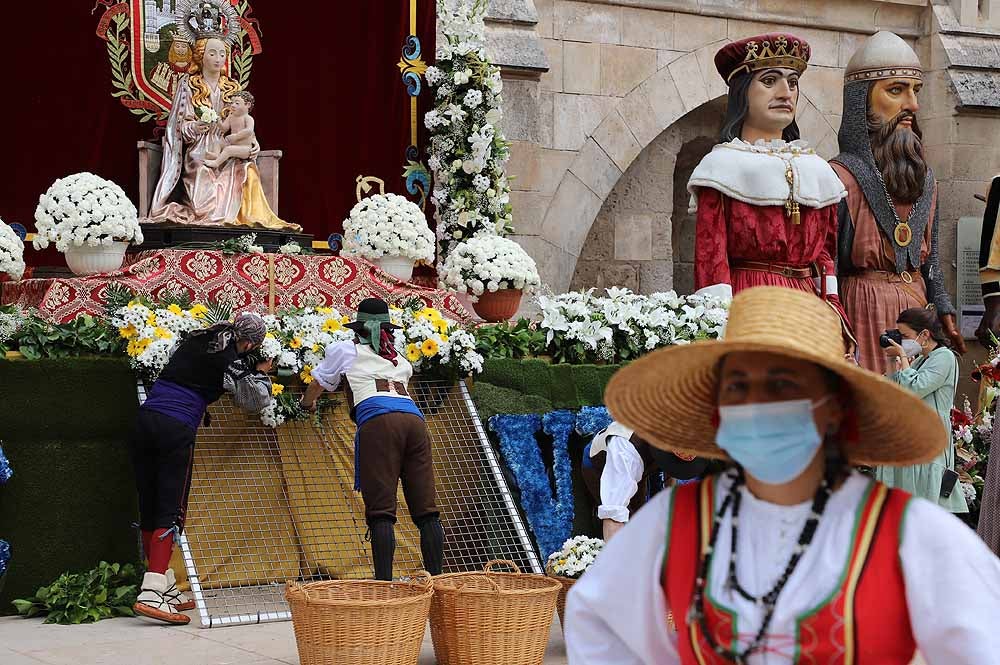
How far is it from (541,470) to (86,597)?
88.0 inches

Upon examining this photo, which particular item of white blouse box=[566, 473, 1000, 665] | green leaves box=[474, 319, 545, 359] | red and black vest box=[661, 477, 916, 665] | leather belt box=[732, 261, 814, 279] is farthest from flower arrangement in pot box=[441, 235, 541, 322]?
red and black vest box=[661, 477, 916, 665]

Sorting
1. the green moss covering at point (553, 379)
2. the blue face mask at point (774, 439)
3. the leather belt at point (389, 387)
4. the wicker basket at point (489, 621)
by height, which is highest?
the blue face mask at point (774, 439)

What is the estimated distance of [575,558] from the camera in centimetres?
612

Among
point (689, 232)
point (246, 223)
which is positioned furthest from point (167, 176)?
point (689, 232)

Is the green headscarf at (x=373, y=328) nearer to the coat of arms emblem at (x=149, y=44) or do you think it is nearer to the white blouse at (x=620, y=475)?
the white blouse at (x=620, y=475)

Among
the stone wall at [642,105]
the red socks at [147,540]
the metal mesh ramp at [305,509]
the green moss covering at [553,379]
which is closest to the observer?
the red socks at [147,540]

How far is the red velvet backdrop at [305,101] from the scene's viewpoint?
31.9ft

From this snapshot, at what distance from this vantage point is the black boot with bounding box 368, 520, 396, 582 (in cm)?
610

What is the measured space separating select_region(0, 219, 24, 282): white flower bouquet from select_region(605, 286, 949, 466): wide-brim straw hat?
19.7 feet

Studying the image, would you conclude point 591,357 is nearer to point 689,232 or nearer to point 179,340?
point 179,340

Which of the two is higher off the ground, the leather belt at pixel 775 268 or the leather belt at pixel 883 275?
the leather belt at pixel 775 268

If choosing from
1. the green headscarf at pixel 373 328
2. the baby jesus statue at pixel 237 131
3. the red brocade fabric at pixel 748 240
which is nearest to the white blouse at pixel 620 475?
the green headscarf at pixel 373 328

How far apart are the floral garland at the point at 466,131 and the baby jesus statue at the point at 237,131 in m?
1.37

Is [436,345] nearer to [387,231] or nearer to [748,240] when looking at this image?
[387,231]
